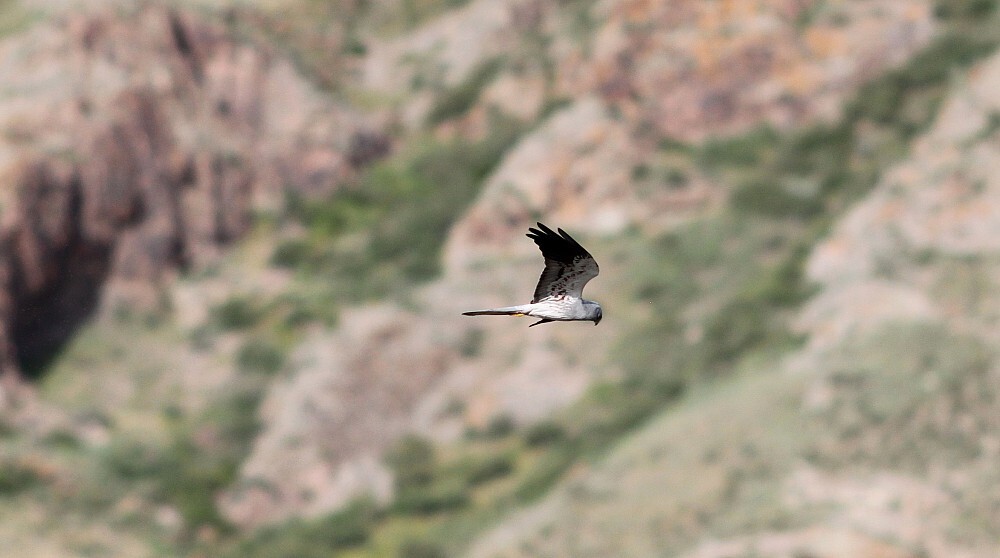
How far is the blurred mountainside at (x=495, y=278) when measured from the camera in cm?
4209

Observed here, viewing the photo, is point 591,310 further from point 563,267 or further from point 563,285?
point 563,267

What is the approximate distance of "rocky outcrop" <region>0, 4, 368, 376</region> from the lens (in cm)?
5244

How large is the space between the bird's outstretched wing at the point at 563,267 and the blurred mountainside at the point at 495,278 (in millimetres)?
17485

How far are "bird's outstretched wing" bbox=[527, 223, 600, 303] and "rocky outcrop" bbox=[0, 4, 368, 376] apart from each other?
106ft

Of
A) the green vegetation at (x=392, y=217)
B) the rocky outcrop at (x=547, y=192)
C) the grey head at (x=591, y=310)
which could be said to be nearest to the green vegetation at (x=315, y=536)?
the rocky outcrop at (x=547, y=192)

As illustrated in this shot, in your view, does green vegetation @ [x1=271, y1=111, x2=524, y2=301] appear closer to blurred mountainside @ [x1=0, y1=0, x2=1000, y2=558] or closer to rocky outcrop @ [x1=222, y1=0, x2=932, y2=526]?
blurred mountainside @ [x1=0, y1=0, x2=1000, y2=558]

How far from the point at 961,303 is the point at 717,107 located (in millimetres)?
12993

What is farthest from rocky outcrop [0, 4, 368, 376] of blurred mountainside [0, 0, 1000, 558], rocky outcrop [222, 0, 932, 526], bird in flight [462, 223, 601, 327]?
bird in flight [462, 223, 601, 327]

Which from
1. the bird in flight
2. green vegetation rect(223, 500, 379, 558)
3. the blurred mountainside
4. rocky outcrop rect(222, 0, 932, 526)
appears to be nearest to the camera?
the bird in flight

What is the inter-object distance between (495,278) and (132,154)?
13.9m

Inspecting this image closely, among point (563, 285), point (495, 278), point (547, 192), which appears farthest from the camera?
point (547, 192)

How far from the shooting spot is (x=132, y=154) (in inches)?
2169

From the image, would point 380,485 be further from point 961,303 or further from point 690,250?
point 961,303

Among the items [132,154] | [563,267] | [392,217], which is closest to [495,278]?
[392,217]
